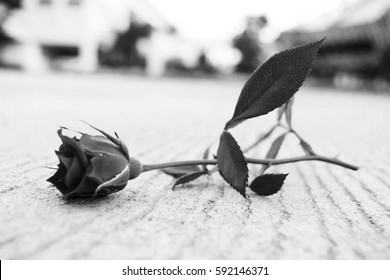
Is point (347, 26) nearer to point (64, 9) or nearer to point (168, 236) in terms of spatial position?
point (64, 9)

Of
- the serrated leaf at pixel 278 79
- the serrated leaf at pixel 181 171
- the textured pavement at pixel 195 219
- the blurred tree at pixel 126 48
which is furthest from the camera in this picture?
the blurred tree at pixel 126 48

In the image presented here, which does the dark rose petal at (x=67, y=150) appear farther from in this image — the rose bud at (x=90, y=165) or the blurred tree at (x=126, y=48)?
the blurred tree at (x=126, y=48)

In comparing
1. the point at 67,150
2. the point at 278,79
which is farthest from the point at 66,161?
the point at 278,79

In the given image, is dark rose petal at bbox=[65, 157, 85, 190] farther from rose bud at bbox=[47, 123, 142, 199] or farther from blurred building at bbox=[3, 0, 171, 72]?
blurred building at bbox=[3, 0, 171, 72]

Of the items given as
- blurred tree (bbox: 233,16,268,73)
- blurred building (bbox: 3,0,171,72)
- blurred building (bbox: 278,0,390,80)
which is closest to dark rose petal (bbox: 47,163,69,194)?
blurred building (bbox: 278,0,390,80)

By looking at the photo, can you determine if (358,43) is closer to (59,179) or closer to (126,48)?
(126,48)

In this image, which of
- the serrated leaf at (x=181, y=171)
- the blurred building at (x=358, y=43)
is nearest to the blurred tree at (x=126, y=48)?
the blurred building at (x=358, y=43)
